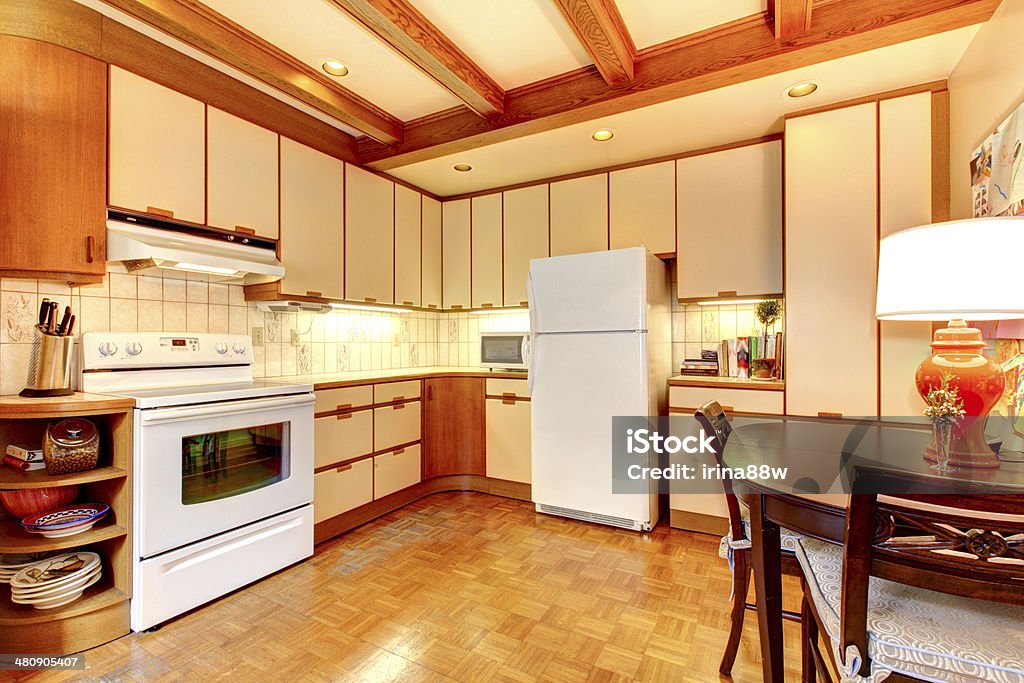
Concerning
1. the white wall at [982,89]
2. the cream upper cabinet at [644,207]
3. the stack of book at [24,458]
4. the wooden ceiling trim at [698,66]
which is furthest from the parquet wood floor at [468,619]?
the wooden ceiling trim at [698,66]

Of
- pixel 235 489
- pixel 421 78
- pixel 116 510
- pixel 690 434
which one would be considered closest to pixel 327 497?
pixel 235 489

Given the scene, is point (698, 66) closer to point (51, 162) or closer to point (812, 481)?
point (812, 481)

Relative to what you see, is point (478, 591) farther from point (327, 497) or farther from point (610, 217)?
point (610, 217)

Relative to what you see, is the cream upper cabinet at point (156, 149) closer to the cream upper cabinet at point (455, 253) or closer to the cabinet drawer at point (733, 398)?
the cream upper cabinet at point (455, 253)

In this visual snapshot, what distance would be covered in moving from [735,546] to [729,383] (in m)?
1.34

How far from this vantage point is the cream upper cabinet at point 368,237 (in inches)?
Answer: 125

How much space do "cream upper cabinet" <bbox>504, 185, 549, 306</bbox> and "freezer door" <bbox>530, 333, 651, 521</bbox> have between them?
734mm

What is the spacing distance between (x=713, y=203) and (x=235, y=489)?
304 cm

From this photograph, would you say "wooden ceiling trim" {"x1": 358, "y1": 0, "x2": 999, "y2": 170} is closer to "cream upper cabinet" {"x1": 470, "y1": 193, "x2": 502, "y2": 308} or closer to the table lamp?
"cream upper cabinet" {"x1": 470, "y1": 193, "x2": 502, "y2": 308}

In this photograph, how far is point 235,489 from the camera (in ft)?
7.19

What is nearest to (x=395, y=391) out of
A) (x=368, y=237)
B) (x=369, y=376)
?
(x=369, y=376)

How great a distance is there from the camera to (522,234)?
3.68m

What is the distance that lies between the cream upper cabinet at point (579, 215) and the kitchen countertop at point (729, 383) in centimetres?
108

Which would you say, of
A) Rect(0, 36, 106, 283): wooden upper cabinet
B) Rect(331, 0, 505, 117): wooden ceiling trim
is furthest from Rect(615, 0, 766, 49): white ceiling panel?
Rect(0, 36, 106, 283): wooden upper cabinet
